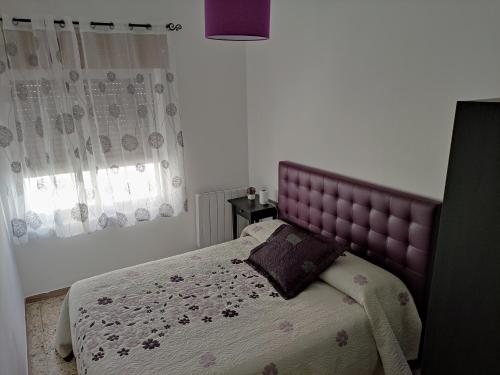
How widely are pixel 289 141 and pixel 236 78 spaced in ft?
2.89

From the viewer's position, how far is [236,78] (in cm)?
352

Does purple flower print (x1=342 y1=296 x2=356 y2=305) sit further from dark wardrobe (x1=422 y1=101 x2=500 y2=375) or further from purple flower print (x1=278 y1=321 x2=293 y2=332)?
dark wardrobe (x1=422 y1=101 x2=500 y2=375)

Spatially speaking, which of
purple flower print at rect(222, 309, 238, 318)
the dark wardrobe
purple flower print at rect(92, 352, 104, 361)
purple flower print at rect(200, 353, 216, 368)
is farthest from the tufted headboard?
purple flower print at rect(92, 352, 104, 361)

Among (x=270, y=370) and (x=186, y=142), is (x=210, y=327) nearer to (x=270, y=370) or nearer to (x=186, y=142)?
(x=270, y=370)

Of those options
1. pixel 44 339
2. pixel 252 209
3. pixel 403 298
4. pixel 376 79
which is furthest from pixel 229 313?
pixel 376 79

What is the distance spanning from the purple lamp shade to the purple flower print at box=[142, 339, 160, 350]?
1584mm

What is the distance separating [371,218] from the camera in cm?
237

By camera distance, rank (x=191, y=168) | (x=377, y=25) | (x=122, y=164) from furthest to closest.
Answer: (x=191, y=168)
(x=122, y=164)
(x=377, y=25)

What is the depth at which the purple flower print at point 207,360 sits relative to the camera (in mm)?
1693

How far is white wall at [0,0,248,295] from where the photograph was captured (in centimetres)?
300

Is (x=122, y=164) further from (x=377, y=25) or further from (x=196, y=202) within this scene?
(x=377, y=25)

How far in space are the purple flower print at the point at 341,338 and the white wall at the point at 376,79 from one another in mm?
918

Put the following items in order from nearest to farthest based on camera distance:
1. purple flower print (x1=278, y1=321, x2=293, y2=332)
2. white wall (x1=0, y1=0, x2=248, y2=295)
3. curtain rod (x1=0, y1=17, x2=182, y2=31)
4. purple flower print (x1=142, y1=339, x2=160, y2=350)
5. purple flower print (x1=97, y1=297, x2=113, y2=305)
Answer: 1. purple flower print (x1=142, y1=339, x2=160, y2=350)
2. purple flower print (x1=278, y1=321, x2=293, y2=332)
3. purple flower print (x1=97, y1=297, x2=113, y2=305)
4. curtain rod (x1=0, y1=17, x2=182, y2=31)
5. white wall (x1=0, y1=0, x2=248, y2=295)

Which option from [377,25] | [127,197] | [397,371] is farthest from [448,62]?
[127,197]
